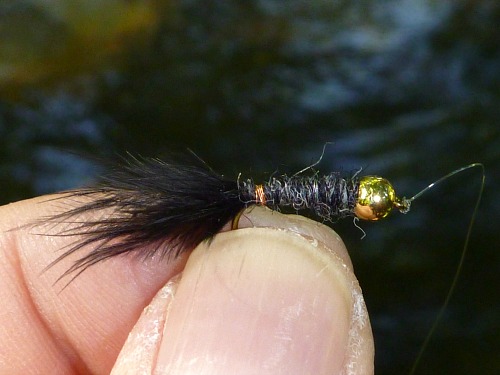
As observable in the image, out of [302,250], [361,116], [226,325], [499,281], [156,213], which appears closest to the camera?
[226,325]

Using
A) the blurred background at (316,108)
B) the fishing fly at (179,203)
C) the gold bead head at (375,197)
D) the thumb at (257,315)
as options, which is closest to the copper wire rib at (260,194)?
the fishing fly at (179,203)

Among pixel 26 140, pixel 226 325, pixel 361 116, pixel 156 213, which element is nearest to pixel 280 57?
pixel 361 116

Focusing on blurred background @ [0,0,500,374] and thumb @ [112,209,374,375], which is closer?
thumb @ [112,209,374,375]

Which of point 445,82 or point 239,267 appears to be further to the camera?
point 445,82

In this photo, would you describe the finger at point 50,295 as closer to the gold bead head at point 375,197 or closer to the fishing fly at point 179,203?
the fishing fly at point 179,203

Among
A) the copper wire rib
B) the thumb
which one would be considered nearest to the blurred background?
the copper wire rib

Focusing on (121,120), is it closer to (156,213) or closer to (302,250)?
(156,213)

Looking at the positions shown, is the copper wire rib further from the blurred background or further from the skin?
the blurred background

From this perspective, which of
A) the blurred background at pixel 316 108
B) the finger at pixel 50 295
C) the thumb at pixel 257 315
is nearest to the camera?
the thumb at pixel 257 315
